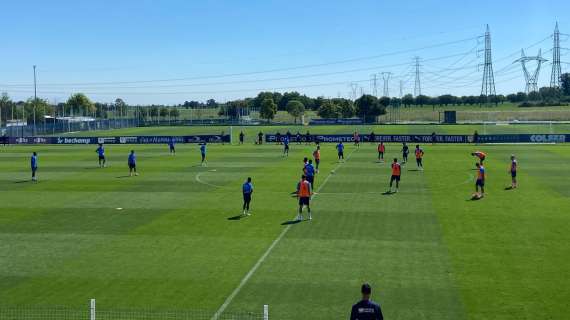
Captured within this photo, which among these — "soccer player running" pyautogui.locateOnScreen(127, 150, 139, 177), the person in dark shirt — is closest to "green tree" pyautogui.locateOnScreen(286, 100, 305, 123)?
"soccer player running" pyautogui.locateOnScreen(127, 150, 139, 177)

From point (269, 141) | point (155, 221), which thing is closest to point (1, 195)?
point (155, 221)

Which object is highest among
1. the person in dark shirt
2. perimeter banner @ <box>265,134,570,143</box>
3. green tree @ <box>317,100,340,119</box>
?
green tree @ <box>317,100,340,119</box>

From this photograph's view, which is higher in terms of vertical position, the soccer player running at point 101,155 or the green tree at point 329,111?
the green tree at point 329,111

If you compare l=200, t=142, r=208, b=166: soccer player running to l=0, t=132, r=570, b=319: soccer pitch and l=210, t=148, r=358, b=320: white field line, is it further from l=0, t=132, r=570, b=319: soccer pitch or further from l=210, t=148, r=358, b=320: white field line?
l=210, t=148, r=358, b=320: white field line

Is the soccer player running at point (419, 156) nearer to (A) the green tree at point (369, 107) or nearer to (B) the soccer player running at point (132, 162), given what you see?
(B) the soccer player running at point (132, 162)

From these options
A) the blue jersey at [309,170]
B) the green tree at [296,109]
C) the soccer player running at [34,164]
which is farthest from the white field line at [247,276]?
the green tree at [296,109]

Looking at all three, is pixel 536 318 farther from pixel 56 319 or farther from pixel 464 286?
pixel 56 319

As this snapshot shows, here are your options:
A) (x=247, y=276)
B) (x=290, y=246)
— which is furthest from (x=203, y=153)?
(x=247, y=276)

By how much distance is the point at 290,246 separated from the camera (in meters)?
21.7

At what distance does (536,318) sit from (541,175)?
30593 millimetres

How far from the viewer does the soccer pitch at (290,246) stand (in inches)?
631

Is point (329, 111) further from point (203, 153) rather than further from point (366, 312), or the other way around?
point (366, 312)

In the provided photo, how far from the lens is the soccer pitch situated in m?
16.0

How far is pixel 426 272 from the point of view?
1825cm
